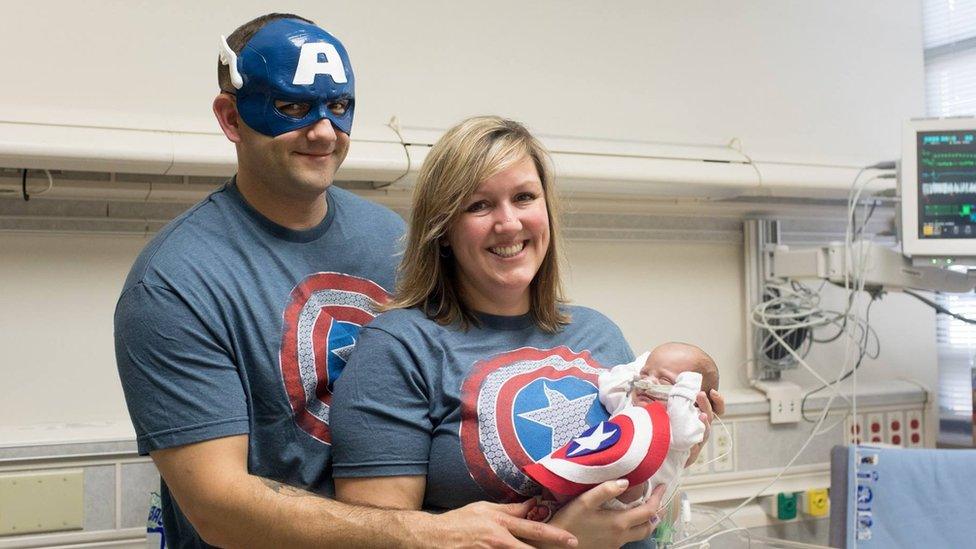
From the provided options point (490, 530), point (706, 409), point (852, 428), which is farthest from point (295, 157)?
point (852, 428)

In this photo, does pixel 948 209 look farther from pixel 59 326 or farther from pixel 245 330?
pixel 59 326

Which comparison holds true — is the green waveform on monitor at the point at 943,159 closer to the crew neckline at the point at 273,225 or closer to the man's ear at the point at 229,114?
the crew neckline at the point at 273,225

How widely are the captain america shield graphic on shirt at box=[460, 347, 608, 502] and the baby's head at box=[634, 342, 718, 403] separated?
0.12 metres

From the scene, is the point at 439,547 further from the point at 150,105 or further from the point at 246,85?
the point at 150,105

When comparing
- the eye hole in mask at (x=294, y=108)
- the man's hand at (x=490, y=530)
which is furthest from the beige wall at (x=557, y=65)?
the man's hand at (x=490, y=530)

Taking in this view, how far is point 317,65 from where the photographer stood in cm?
150

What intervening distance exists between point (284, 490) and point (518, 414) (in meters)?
0.36

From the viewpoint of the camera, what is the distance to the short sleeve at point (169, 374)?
1.34 m

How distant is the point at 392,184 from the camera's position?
2.42m

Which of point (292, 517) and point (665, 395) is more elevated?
point (665, 395)

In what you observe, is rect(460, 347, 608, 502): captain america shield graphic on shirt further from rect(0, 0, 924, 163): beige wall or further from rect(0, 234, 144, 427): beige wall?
rect(0, 234, 144, 427): beige wall

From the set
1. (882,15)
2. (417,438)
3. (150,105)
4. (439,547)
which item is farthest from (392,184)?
(882,15)

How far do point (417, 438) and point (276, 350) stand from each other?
25 cm

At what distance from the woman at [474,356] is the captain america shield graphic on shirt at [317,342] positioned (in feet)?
0.18
